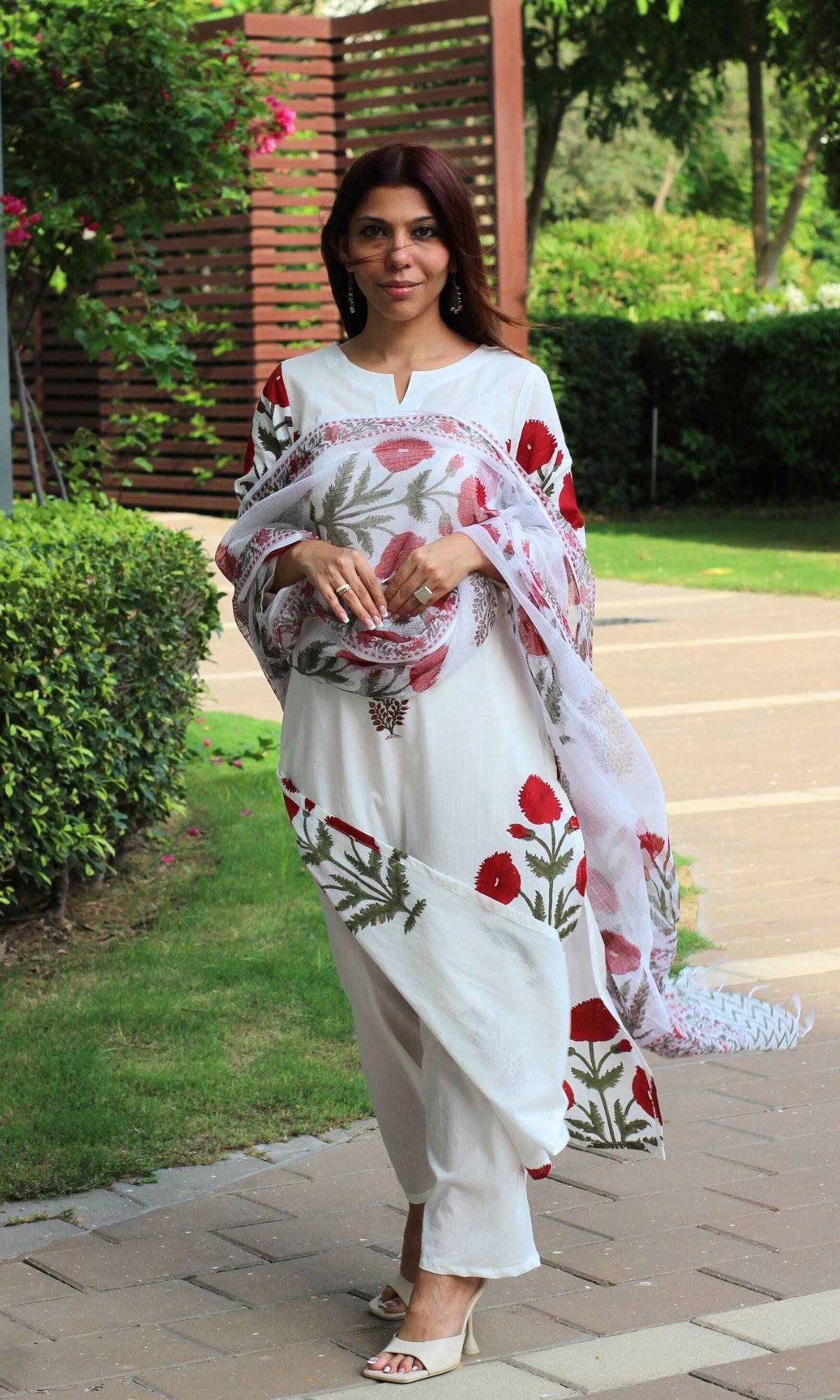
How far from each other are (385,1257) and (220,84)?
5250mm

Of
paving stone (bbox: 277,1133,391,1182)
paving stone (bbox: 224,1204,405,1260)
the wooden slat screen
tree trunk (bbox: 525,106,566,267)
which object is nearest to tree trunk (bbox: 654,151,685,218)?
tree trunk (bbox: 525,106,566,267)

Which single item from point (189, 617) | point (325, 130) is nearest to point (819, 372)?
point (325, 130)

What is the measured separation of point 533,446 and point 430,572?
14.5 inches

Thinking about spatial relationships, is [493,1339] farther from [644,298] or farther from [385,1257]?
[644,298]

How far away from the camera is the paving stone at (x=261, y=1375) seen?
290cm

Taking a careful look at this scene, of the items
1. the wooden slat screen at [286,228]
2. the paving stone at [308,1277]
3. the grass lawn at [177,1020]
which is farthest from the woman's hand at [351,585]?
the wooden slat screen at [286,228]

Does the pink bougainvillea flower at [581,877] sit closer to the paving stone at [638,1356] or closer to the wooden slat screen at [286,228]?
the paving stone at [638,1356]

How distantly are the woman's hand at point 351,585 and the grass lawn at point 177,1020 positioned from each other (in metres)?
1.59

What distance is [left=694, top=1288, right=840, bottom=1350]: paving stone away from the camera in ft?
9.95

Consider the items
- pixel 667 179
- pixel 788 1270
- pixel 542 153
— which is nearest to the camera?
pixel 788 1270

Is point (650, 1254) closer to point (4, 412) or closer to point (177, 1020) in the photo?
point (177, 1020)

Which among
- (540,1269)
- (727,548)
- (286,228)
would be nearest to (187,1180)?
(540,1269)

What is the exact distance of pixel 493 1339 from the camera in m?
3.09

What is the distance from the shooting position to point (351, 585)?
113 inches
